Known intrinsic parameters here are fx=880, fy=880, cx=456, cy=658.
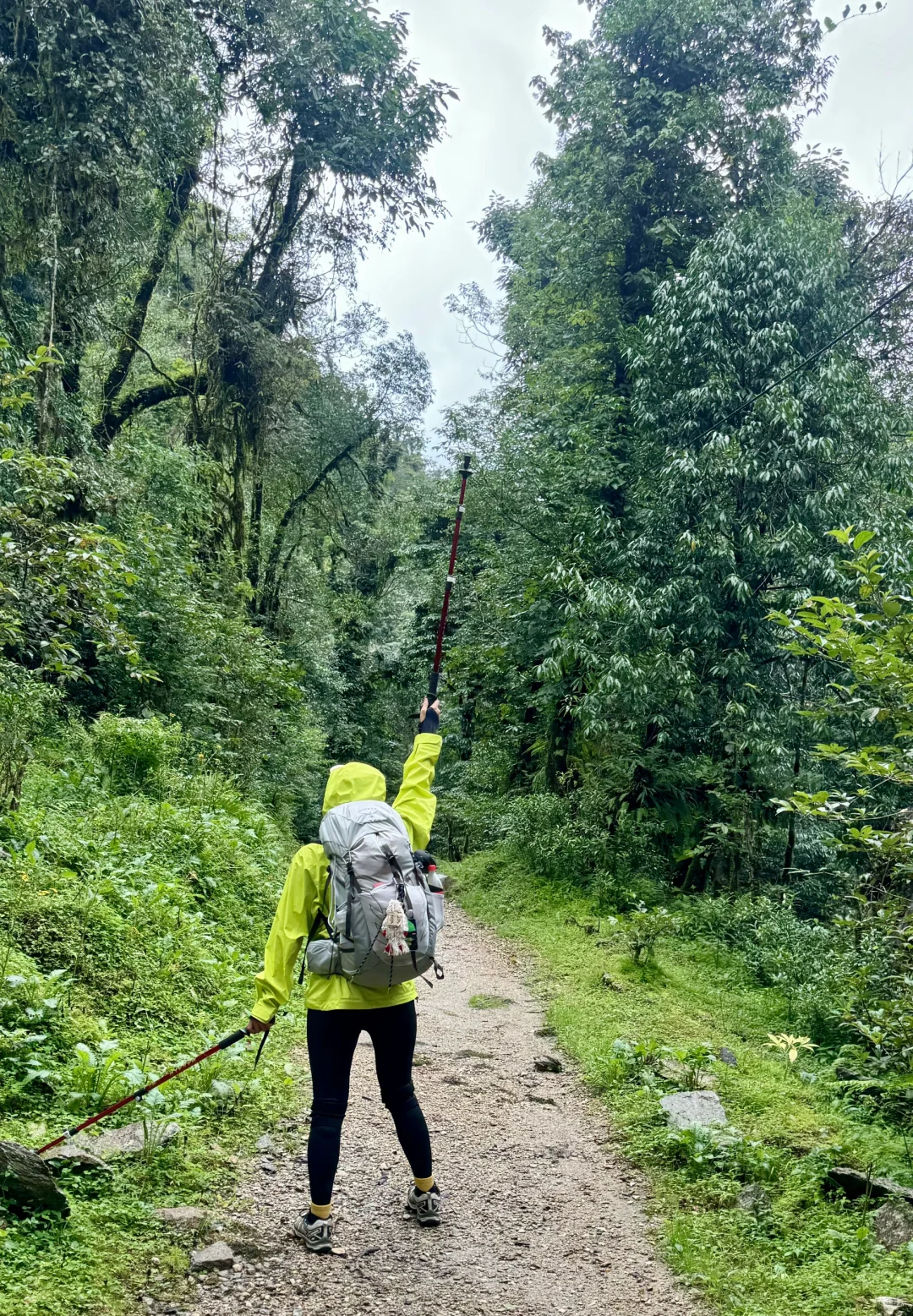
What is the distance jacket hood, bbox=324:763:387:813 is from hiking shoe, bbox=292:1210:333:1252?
5.67 ft

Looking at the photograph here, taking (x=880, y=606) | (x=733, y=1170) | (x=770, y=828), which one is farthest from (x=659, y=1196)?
(x=770, y=828)

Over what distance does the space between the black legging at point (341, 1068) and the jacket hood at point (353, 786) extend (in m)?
0.88

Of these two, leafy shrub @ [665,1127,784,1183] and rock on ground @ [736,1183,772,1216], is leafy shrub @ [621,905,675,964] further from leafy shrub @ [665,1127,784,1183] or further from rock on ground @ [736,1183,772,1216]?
rock on ground @ [736,1183,772,1216]

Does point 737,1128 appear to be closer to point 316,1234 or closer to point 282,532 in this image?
point 316,1234

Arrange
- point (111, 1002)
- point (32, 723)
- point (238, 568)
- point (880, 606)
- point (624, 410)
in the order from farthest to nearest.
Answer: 1. point (238, 568)
2. point (624, 410)
3. point (32, 723)
4. point (111, 1002)
5. point (880, 606)

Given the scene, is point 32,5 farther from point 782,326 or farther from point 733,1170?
point 733,1170

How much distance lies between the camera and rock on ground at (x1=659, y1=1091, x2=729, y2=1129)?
507 centimetres

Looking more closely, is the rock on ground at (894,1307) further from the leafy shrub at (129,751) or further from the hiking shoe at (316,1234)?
the leafy shrub at (129,751)

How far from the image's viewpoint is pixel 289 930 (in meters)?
3.67

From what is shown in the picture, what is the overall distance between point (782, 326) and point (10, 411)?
31.2 ft

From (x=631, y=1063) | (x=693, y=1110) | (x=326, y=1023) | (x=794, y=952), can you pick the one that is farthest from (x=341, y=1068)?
(x=794, y=952)

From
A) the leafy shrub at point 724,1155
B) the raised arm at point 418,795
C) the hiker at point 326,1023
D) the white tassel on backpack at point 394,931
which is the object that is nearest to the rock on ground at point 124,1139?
the hiker at point 326,1023

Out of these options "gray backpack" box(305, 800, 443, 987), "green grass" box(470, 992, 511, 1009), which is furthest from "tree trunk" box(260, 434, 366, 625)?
"gray backpack" box(305, 800, 443, 987)

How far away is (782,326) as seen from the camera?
36.8 feet
